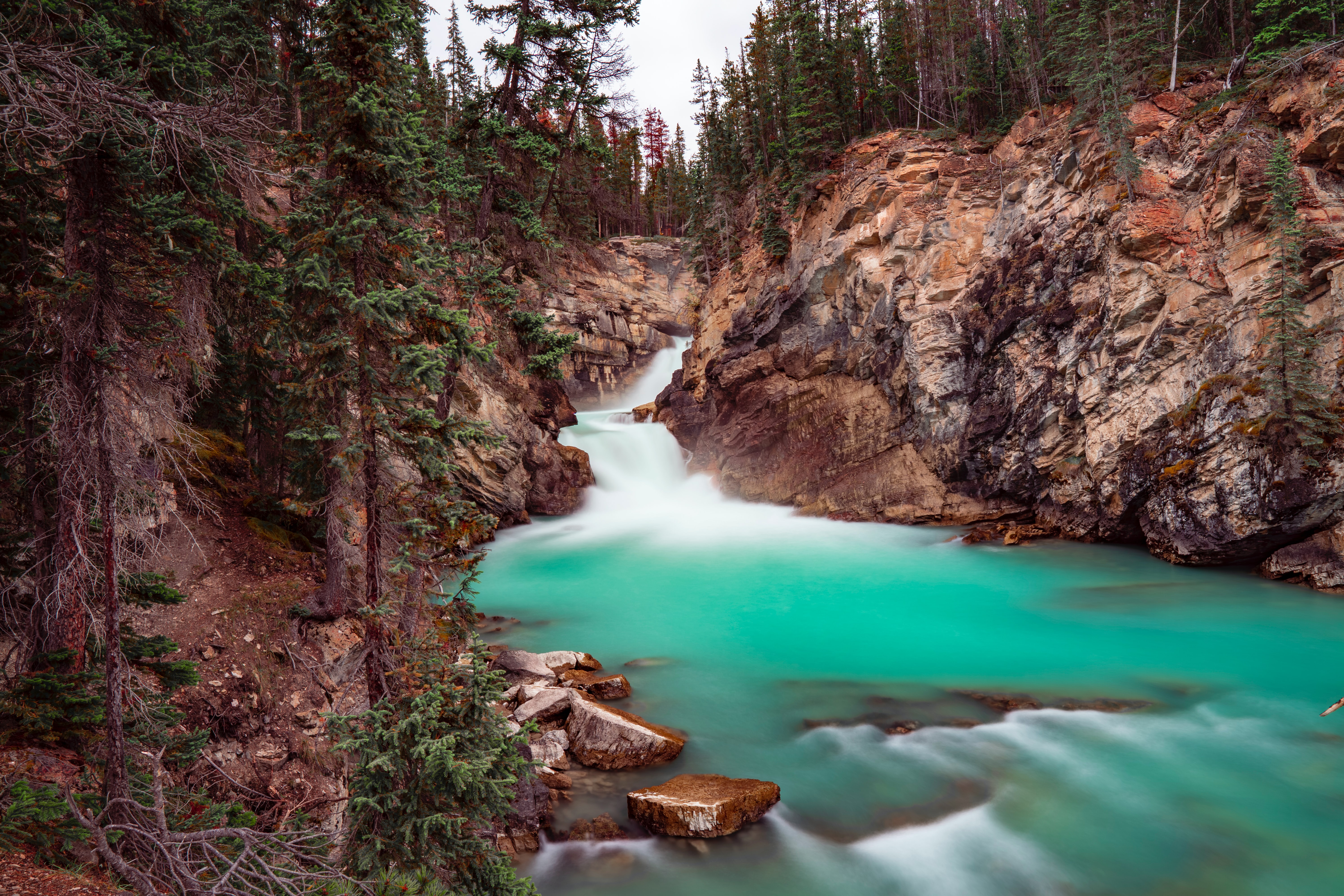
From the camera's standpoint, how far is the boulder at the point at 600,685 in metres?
10.4

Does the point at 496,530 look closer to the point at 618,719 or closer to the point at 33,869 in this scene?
the point at 618,719

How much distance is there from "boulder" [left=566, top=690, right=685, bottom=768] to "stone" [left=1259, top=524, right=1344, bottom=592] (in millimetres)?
14956

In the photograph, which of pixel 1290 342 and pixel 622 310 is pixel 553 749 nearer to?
pixel 1290 342

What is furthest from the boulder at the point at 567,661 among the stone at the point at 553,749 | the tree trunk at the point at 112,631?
the tree trunk at the point at 112,631

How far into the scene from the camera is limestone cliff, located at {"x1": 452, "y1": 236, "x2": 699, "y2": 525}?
2038 centimetres

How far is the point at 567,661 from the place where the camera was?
11.3 meters

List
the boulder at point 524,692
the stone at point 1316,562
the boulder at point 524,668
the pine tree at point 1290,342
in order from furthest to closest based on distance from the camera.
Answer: the stone at point 1316,562 < the pine tree at point 1290,342 < the boulder at point 524,668 < the boulder at point 524,692

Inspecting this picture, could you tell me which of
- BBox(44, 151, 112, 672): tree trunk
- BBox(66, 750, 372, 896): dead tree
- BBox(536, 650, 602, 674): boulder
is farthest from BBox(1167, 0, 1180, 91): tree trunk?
BBox(66, 750, 372, 896): dead tree

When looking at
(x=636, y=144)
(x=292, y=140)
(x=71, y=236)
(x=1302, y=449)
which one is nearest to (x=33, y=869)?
(x=71, y=236)

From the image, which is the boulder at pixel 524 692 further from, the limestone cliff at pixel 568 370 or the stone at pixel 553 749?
the limestone cliff at pixel 568 370

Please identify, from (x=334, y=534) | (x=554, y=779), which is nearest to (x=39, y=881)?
(x=334, y=534)

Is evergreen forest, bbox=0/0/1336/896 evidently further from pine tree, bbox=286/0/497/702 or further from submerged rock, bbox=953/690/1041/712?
submerged rock, bbox=953/690/1041/712

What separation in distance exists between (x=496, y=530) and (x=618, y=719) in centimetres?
1514

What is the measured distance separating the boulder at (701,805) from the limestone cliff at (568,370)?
4.59 m
